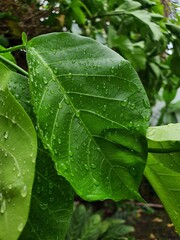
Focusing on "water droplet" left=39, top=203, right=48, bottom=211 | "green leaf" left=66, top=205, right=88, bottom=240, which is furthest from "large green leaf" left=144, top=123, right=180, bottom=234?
→ "green leaf" left=66, top=205, right=88, bottom=240

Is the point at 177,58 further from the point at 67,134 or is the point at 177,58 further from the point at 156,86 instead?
the point at 67,134

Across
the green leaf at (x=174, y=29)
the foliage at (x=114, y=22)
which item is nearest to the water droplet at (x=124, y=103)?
the foliage at (x=114, y=22)

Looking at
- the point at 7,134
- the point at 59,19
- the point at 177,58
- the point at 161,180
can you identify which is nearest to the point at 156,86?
the point at 177,58

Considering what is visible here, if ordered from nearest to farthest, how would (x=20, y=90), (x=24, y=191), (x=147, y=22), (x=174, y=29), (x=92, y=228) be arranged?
(x=24, y=191), (x=20, y=90), (x=147, y=22), (x=174, y=29), (x=92, y=228)

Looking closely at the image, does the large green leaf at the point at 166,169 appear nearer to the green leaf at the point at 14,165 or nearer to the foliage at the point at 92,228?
the green leaf at the point at 14,165

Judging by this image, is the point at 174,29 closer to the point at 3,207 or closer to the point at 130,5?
the point at 130,5

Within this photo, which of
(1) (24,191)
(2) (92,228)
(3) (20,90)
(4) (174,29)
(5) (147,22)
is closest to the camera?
(1) (24,191)

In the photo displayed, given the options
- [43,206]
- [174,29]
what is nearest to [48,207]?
[43,206]
